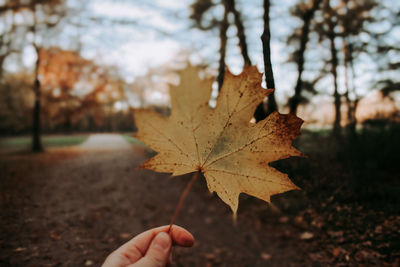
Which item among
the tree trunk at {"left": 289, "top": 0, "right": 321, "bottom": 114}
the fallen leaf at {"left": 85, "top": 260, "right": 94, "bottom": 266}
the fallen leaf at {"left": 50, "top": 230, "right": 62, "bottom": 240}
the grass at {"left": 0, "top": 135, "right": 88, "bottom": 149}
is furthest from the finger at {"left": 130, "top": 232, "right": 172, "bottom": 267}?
the grass at {"left": 0, "top": 135, "right": 88, "bottom": 149}

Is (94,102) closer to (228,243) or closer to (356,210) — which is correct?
(228,243)

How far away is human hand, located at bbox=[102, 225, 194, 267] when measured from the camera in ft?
2.67

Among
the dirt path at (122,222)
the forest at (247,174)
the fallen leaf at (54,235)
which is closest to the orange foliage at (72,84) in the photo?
the forest at (247,174)

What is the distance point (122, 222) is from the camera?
2307mm

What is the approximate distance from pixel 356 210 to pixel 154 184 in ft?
11.4

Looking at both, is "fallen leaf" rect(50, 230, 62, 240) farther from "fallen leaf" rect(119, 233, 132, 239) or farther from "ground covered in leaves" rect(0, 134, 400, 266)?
"fallen leaf" rect(119, 233, 132, 239)

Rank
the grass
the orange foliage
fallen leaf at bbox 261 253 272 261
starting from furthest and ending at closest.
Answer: the grass
the orange foliage
fallen leaf at bbox 261 253 272 261

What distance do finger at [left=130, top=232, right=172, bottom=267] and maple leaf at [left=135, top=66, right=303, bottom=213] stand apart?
328mm

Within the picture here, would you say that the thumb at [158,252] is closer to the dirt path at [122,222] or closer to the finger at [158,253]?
the finger at [158,253]

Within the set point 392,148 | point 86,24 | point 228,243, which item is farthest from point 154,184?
point 392,148

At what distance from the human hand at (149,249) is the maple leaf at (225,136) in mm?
338

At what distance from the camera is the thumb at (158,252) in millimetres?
812

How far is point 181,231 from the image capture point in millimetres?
905

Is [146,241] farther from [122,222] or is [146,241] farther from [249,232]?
[249,232]
